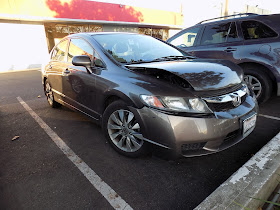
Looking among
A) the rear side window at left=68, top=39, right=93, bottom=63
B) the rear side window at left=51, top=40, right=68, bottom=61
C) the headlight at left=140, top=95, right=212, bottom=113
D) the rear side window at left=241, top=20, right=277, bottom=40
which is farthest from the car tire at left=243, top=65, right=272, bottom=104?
the rear side window at left=51, top=40, right=68, bottom=61

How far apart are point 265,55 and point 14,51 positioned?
15137mm

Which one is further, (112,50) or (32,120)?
(32,120)

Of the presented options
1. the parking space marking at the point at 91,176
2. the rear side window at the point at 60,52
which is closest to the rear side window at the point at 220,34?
the rear side window at the point at 60,52

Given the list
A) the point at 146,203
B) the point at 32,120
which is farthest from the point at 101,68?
the point at 32,120

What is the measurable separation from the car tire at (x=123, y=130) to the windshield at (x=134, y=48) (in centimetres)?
70

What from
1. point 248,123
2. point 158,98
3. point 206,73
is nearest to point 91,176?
point 158,98

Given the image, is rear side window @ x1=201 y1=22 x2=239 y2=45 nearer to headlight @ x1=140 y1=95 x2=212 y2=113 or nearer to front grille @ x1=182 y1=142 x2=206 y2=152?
headlight @ x1=140 y1=95 x2=212 y2=113

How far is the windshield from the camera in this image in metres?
2.84

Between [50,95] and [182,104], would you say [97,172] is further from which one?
[50,95]

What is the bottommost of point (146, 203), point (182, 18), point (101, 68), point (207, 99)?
point (146, 203)

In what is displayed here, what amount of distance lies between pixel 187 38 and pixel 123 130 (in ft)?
11.9

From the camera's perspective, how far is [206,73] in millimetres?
→ 2281

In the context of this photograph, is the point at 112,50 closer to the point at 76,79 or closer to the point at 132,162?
the point at 76,79

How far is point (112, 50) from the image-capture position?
2865mm
